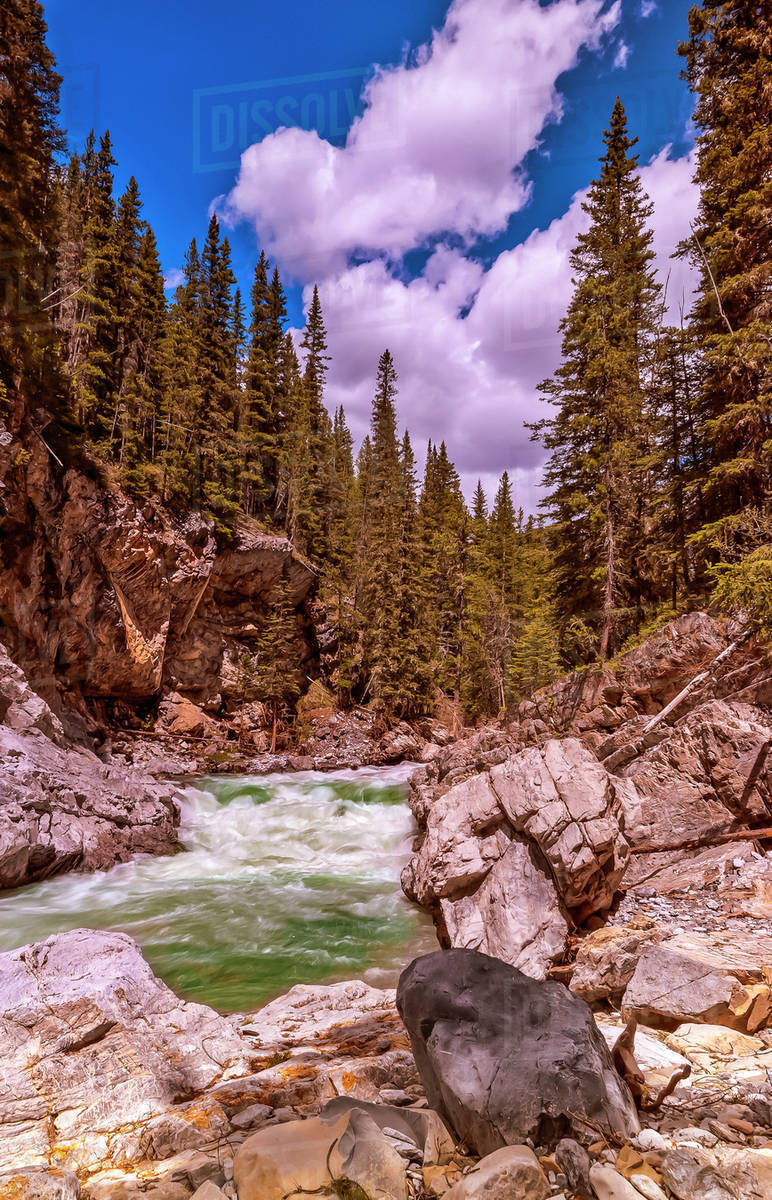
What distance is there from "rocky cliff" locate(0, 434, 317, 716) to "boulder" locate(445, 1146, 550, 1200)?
18864 millimetres

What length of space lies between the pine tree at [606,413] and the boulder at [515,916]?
1109 centimetres

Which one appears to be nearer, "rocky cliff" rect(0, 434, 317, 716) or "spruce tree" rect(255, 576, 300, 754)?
"rocky cliff" rect(0, 434, 317, 716)

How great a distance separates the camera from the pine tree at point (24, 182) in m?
15.5

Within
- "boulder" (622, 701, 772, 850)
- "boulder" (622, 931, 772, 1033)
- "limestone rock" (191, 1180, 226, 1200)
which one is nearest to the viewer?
"limestone rock" (191, 1180, 226, 1200)

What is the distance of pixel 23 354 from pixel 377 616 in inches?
841

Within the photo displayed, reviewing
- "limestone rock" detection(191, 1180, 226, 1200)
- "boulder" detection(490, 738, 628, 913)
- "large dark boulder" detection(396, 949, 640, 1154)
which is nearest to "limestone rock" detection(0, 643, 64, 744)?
"boulder" detection(490, 738, 628, 913)

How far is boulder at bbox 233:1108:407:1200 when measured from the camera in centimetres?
247

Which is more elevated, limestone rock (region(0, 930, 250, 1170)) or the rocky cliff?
the rocky cliff

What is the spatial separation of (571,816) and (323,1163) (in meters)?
6.25

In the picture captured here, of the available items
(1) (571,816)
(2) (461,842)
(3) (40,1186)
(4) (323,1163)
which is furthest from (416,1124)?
(2) (461,842)

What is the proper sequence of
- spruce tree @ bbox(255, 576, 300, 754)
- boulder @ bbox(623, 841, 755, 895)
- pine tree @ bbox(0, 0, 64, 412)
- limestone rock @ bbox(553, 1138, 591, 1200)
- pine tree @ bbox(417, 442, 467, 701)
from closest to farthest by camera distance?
1. limestone rock @ bbox(553, 1138, 591, 1200)
2. boulder @ bbox(623, 841, 755, 895)
3. pine tree @ bbox(0, 0, 64, 412)
4. spruce tree @ bbox(255, 576, 300, 754)
5. pine tree @ bbox(417, 442, 467, 701)

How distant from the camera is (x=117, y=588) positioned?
870 inches

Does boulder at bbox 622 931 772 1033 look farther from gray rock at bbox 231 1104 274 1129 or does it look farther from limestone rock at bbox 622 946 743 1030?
gray rock at bbox 231 1104 274 1129

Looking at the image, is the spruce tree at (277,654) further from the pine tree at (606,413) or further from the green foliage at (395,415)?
the pine tree at (606,413)
